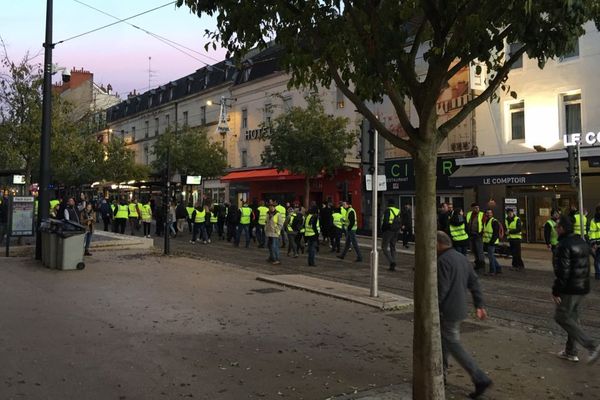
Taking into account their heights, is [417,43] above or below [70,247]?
above

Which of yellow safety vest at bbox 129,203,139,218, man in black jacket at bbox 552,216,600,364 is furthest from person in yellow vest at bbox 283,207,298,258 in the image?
man in black jacket at bbox 552,216,600,364

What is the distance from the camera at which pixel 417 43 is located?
5.34 meters

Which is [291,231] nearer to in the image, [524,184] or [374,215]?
[374,215]

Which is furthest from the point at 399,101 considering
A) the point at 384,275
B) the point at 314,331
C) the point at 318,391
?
the point at 384,275

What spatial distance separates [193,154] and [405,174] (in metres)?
14.7

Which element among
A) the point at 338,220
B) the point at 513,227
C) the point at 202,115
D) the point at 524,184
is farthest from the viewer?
the point at 202,115

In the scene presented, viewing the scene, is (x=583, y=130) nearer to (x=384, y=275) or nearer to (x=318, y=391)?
(x=384, y=275)

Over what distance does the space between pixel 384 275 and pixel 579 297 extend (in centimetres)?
748

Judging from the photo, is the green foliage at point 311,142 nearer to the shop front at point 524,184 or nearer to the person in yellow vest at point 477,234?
the shop front at point 524,184

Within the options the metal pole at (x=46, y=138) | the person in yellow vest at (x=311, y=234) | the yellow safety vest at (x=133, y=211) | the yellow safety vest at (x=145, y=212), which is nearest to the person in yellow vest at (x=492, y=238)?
the person in yellow vest at (x=311, y=234)

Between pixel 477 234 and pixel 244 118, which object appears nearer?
pixel 477 234

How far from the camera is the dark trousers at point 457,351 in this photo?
4.88 metres

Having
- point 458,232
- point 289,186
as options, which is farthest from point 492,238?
point 289,186

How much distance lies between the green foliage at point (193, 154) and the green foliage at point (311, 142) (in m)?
9.35
